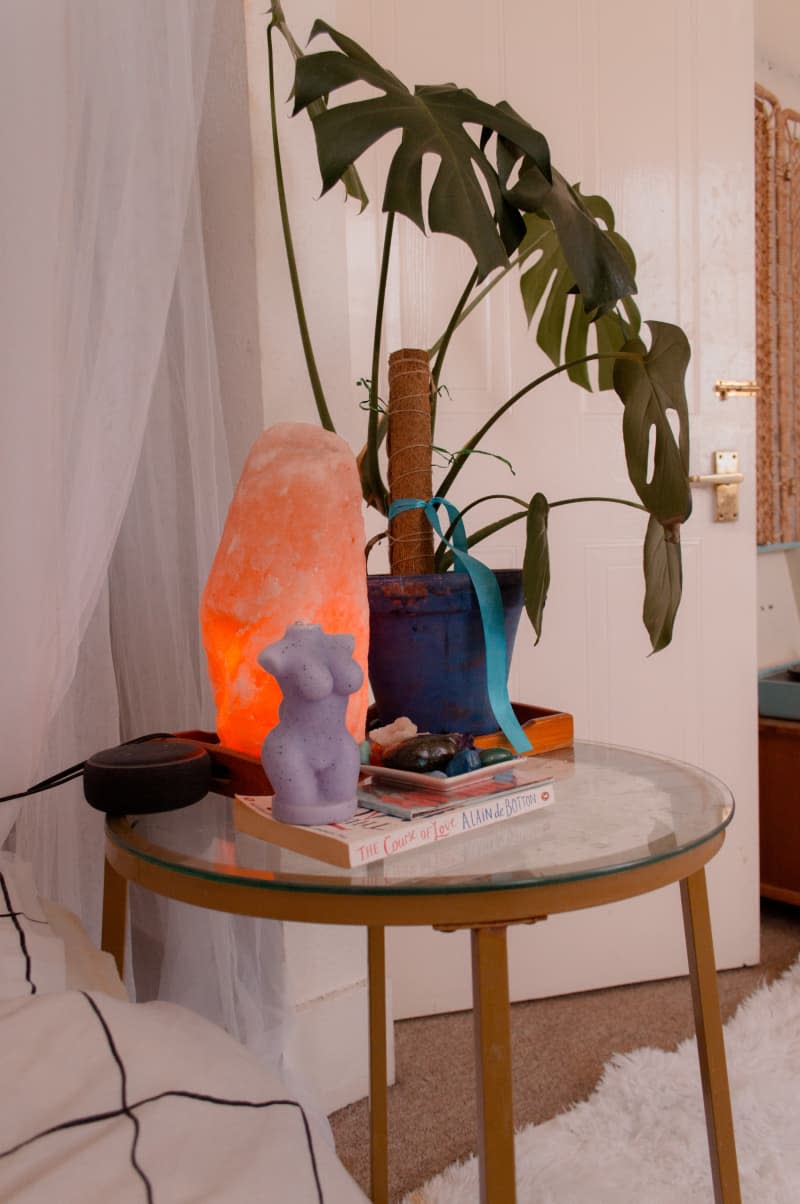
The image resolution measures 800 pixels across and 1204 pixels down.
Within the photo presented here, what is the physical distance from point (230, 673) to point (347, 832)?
25 centimetres

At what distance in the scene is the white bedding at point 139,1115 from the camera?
0.37m

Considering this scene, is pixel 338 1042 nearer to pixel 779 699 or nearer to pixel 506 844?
pixel 506 844

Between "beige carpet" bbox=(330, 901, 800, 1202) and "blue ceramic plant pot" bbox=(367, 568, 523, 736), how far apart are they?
25.8 inches

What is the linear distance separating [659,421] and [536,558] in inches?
7.1

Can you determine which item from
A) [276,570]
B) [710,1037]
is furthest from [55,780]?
[710,1037]

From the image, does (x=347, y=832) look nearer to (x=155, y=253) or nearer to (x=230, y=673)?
(x=230, y=673)

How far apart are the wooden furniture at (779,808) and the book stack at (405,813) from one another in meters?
1.32

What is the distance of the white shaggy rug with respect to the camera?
1.07 metres

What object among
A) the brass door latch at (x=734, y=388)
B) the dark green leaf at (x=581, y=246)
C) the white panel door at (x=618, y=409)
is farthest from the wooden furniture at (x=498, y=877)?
the brass door latch at (x=734, y=388)

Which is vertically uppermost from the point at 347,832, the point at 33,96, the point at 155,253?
the point at 33,96

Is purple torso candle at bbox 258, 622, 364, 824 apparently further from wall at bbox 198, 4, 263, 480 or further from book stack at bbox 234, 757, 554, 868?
wall at bbox 198, 4, 263, 480

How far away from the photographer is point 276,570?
0.81 meters

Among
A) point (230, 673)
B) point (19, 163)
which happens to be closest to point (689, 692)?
point (230, 673)

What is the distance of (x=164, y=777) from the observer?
0.75m
